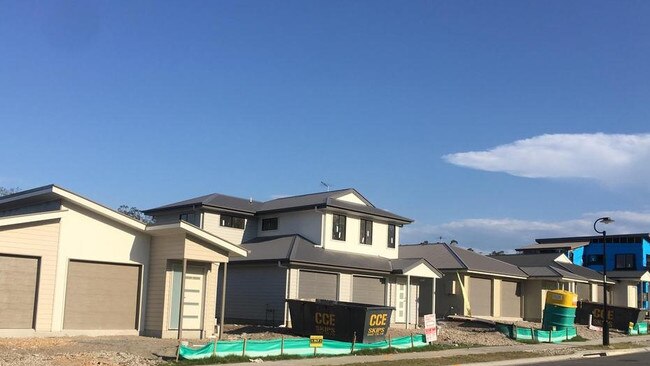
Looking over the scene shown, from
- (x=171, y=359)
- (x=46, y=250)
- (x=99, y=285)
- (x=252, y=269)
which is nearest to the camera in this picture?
(x=171, y=359)

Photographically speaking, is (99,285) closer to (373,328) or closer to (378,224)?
(373,328)

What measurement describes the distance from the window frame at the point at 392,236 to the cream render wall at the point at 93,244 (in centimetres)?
1690

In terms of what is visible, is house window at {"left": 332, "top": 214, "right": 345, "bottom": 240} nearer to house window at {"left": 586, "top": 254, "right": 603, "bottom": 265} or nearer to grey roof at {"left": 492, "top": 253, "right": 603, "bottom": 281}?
grey roof at {"left": 492, "top": 253, "right": 603, "bottom": 281}

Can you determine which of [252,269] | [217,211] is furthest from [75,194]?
[217,211]

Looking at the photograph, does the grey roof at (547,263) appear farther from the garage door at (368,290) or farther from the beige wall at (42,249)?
the beige wall at (42,249)

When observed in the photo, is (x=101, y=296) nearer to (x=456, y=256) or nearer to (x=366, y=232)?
(x=366, y=232)

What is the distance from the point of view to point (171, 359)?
18.0 metres

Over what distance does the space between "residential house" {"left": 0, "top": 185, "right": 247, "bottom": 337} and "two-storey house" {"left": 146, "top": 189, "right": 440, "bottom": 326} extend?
712cm

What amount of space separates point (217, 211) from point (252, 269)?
5.19 meters

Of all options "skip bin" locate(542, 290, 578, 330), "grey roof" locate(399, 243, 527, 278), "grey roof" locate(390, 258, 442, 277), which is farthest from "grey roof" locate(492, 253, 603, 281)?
"grey roof" locate(390, 258, 442, 277)

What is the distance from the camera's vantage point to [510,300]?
44625 millimetres

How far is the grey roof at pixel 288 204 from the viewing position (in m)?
35.1

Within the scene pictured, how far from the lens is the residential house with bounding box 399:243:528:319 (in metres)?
40.3

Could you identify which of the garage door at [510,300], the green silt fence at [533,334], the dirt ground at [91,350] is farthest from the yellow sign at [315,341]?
the garage door at [510,300]
